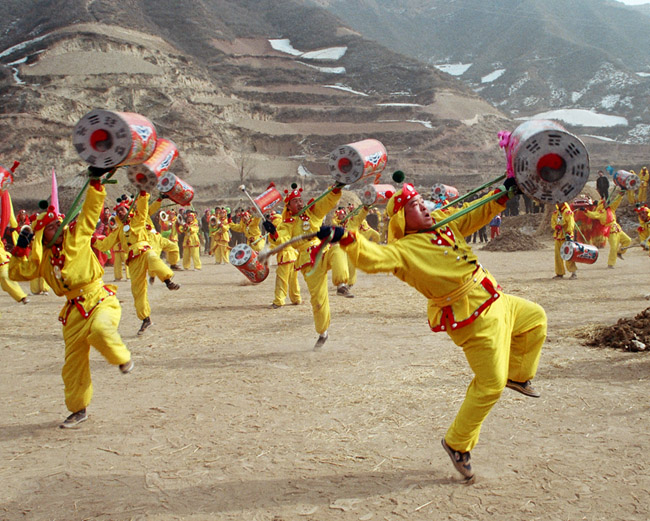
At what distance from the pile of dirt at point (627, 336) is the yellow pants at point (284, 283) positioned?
5.39 m

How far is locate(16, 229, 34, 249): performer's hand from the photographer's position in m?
4.70

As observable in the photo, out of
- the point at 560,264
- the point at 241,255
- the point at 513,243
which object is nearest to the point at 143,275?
the point at 241,255

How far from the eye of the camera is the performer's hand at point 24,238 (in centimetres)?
470

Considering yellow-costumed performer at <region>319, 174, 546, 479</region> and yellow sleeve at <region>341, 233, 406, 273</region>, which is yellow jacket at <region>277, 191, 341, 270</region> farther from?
yellow sleeve at <region>341, 233, 406, 273</region>

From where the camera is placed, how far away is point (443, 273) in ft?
11.8

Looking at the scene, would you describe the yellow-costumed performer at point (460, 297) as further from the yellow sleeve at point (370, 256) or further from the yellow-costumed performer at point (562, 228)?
the yellow-costumed performer at point (562, 228)

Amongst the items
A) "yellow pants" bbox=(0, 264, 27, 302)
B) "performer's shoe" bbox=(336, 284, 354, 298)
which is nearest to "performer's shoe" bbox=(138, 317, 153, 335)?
"yellow pants" bbox=(0, 264, 27, 302)

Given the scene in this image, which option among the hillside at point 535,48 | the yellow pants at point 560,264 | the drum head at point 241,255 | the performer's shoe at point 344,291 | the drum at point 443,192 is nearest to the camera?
the drum head at point 241,255

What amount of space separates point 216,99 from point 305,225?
169 feet

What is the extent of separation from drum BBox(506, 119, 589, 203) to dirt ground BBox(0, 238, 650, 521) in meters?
1.82

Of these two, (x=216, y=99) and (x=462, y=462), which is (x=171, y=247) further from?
(x=216, y=99)

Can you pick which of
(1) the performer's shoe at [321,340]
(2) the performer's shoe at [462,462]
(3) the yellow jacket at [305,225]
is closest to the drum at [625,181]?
(3) the yellow jacket at [305,225]

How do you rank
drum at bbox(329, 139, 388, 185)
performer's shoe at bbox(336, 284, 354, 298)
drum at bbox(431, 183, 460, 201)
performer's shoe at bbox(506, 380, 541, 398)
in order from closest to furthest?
1. performer's shoe at bbox(506, 380, 541, 398)
2. drum at bbox(329, 139, 388, 185)
3. performer's shoe at bbox(336, 284, 354, 298)
4. drum at bbox(431, 183, 460, 201)

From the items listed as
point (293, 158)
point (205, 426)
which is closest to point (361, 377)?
point (205, 426)
